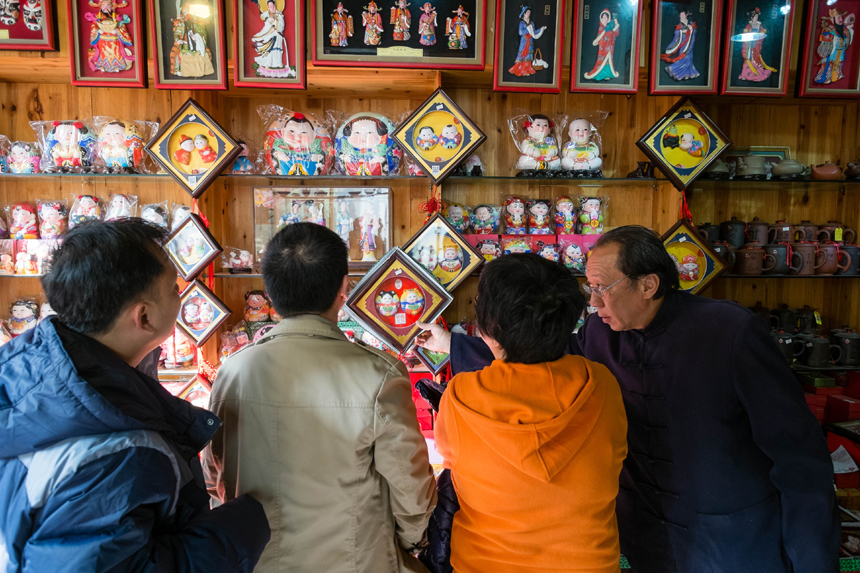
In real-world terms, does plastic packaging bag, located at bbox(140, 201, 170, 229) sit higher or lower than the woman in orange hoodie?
higher

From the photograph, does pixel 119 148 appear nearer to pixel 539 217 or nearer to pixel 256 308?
pixel 256 308

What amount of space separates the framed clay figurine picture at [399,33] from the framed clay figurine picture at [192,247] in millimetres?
960

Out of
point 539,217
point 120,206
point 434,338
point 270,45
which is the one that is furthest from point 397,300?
point 120,206

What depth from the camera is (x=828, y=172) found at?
2.61 m

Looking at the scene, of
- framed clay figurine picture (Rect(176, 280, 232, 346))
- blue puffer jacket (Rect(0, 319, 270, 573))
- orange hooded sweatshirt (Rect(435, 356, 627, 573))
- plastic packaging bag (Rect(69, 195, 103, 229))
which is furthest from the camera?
plastic packaging bag (Rect(69, 195, 103, 229))

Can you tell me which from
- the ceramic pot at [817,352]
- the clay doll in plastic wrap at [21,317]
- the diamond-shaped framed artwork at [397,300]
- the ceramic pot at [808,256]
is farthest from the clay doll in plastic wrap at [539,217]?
the clay doll in plastic wrap at [21,317]

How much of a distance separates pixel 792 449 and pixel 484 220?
169 centimetres

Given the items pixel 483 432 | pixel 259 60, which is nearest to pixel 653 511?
pixel 483 432

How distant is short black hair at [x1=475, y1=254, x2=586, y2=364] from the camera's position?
1039mm

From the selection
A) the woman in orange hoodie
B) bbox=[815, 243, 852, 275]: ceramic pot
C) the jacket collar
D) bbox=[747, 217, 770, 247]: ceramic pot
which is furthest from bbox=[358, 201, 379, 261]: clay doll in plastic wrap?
bbox=[815, 243, 852, 275]: ceramic pot

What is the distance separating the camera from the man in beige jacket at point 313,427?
109 cm

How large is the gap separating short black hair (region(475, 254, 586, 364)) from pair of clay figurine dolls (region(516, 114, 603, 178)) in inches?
60.6

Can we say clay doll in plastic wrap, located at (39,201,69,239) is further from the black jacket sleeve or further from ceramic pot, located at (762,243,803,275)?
ceramic pot, located at (762,243,803,275)

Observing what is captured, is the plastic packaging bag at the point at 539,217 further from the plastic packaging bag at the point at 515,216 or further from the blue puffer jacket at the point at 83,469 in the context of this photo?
the blue puffer jacket at the point at 83,469
